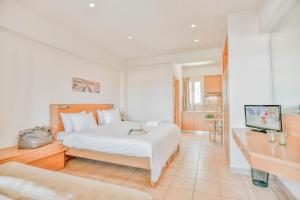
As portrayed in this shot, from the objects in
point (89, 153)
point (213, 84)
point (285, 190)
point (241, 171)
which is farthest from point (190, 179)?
point (213, 84)

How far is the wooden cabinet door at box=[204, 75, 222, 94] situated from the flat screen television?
3.94 m

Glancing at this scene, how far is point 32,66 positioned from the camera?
280 cm

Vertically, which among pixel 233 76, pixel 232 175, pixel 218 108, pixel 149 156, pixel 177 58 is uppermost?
pixel 177 58

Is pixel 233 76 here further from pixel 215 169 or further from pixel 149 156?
pixel 149 156

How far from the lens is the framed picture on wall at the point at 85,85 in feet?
12.1

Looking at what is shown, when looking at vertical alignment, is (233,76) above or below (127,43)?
below

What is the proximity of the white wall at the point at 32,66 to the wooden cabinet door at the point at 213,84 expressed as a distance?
187 inches

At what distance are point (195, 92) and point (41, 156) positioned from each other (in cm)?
603

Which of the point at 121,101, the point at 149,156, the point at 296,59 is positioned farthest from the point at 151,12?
the point at 121,101

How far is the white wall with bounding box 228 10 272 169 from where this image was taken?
2.57m

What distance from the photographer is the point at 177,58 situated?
4961 millimetres

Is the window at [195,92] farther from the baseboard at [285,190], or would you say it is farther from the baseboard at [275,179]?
the baseboard at [285,190]

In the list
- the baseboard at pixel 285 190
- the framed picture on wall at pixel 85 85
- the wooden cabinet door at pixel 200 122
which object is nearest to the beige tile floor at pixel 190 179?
the baseboard at pixel 285 190

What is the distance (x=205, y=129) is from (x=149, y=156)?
4608 mm
